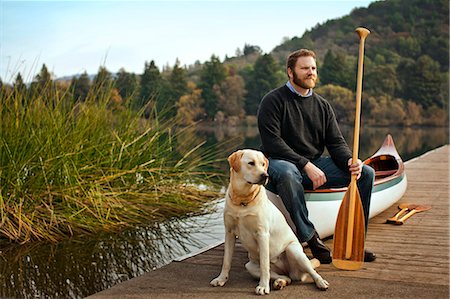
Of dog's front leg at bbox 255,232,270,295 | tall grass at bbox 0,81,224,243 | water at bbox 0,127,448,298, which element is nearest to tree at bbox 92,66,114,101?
tall grass at bbox 0,81,224,243

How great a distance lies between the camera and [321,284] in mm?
2852

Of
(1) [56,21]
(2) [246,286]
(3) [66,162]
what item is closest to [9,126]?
(3) [66,162]

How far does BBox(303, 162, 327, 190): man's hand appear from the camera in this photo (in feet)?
11.4

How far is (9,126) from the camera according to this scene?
16.2 ft

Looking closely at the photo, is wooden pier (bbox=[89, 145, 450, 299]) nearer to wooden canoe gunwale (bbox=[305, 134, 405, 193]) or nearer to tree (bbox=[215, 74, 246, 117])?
wooden canoe gunwale (bbox=[305, 134, 405, 193])

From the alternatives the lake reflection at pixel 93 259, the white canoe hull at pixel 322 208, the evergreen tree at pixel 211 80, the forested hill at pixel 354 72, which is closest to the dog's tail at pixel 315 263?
the white canoe hull at pixel 322 208

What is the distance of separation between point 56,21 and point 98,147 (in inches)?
172

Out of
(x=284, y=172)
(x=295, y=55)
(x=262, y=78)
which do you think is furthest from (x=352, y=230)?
(x=262, y=78)

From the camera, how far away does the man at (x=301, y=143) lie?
3.34 metres

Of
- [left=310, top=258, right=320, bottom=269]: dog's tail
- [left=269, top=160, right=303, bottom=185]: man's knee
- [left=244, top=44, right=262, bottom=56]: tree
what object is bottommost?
[left=310, top=258, right=320, bottom=269]: dog's tail

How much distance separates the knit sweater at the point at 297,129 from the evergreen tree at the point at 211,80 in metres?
27.6

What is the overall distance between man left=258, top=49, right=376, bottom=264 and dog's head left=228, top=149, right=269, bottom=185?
1.93ft

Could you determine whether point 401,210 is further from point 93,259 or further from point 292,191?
point 93,259

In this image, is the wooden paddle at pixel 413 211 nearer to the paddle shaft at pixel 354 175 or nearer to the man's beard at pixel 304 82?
the paddle shaft at pixel 354 175
